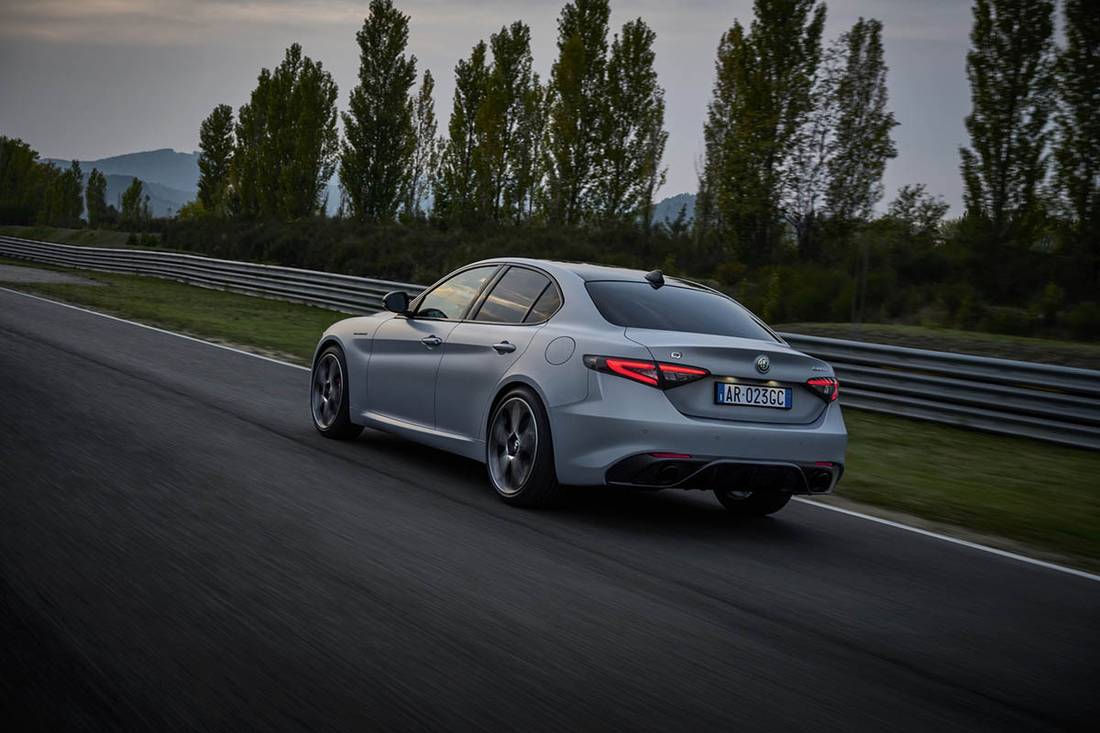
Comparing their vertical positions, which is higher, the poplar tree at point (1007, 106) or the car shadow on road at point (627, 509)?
the poplar tree at point (1007, 106)

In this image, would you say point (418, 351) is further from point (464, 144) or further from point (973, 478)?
point (464, 144)

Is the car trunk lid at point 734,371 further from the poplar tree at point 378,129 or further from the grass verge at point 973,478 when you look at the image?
the poplar tree at point 378,129

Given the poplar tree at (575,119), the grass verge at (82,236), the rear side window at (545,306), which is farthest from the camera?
the grass verge at (82,236)

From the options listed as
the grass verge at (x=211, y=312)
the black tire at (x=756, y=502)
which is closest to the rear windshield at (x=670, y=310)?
the black tire at (x=756, y=502)

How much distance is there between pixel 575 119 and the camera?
4653 cm

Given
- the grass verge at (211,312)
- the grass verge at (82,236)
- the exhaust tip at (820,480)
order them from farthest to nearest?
the grass verge at (82,236), the grass verge at (211,312), the exhaust tip at (820,480)

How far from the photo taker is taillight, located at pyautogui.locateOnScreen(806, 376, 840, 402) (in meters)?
6.71

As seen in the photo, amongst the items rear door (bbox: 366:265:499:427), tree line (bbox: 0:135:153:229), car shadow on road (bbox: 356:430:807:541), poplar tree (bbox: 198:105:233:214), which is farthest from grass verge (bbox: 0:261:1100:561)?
tree line (bbox: 0:135:153:229)

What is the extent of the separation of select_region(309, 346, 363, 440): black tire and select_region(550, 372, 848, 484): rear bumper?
275 centimetres

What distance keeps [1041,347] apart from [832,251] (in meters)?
13.9

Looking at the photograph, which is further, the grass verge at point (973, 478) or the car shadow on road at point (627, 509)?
the grass verge at point (973, 478)

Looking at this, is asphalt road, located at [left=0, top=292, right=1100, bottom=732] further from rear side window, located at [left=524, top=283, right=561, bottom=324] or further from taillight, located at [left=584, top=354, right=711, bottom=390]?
rear side window, located at [left=524, top=283, right=561, bottom=324]

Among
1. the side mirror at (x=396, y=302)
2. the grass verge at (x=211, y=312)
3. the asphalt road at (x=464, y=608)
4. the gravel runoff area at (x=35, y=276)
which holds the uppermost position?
the side mirror at (x=396, y=302)

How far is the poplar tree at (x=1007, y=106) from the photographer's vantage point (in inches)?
1186
